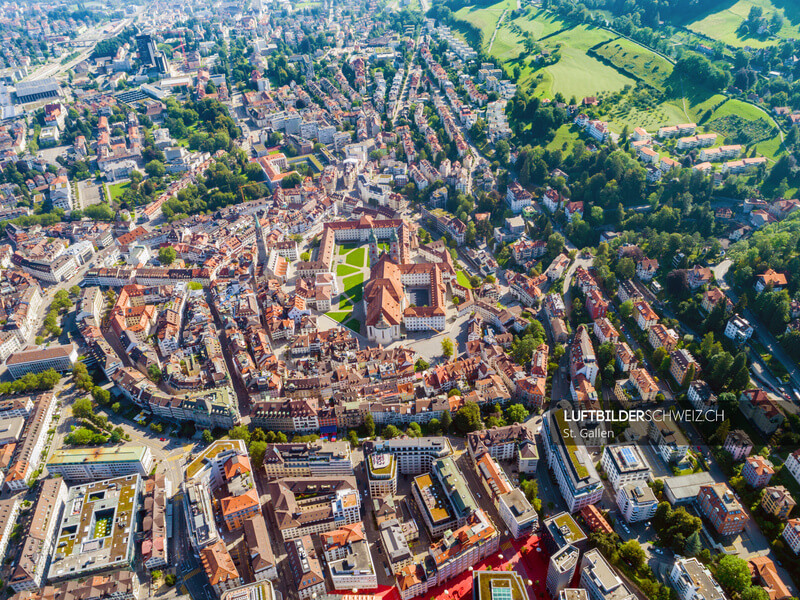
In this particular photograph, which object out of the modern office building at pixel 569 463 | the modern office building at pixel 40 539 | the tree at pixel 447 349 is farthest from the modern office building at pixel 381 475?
the modern office building at pixel 40 539

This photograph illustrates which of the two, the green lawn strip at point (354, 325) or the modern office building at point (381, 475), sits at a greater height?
the modern office building at point (381, 475)

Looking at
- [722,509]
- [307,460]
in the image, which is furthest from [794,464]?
[307,460]

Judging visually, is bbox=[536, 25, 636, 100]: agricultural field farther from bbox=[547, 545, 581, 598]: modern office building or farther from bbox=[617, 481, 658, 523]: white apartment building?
bbox=[547, 545, 581, 598]: modern office building

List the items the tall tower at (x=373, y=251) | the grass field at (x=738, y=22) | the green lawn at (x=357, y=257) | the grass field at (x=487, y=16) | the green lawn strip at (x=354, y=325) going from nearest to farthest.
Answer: the green lawn strip at (x=354, y=325) < the tall tower at (x=373, y=251) < the green lawn at (x=357, y=257) < the grass field at (x=738, y=22) < the grass field at (x=487, y=16)

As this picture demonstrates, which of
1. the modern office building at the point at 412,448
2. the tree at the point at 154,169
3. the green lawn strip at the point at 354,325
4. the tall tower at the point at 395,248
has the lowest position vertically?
the tree at the point at 154,169

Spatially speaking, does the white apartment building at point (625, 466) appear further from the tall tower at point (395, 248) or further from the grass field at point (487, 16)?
the grass field at point (487, 16)

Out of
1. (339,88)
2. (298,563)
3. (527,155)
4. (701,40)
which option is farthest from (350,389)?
(701,40)

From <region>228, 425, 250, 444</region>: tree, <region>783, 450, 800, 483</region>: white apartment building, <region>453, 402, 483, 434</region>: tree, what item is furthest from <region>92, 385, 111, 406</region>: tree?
<region>783, 450, 800, 483</region>: white apartment building
